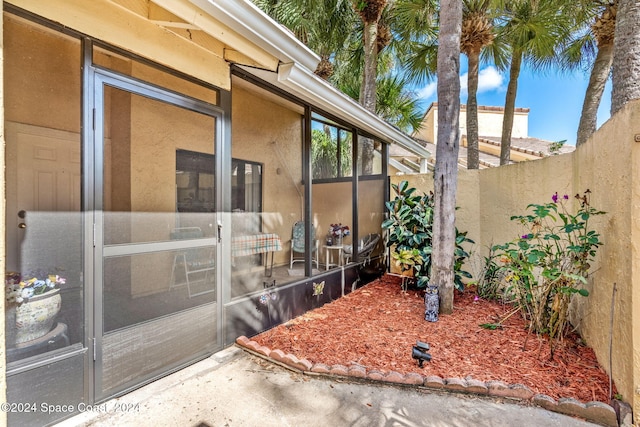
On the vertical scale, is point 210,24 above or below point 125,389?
above

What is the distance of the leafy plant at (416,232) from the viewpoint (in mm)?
4891

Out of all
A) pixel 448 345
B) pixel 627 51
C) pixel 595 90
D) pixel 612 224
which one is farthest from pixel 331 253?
pixel 595 90

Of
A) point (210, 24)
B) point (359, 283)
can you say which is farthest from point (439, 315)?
point (210, 24)

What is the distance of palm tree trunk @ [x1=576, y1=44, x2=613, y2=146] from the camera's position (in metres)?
6.73

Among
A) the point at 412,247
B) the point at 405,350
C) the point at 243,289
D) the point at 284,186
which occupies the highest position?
the point at 284,186

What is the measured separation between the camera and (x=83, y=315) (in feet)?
7.13

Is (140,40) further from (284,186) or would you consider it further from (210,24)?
(284,186)

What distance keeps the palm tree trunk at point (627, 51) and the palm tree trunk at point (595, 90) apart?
11.0 feet

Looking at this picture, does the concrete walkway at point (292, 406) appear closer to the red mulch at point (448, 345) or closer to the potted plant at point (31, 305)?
the red mulch at point (448, 345)

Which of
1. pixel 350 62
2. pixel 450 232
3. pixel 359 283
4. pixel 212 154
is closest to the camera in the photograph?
pixel 212 154

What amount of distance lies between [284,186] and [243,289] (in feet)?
8.32

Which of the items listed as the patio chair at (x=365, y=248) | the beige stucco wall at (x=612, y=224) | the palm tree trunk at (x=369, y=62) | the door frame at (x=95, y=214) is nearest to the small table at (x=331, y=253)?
the patio chair at (x=365, y=248)

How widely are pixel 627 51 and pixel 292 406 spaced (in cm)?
553

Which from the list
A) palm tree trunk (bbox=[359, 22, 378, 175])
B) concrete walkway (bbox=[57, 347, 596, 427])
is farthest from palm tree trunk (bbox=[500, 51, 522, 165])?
concrete walkway (bbox=[57, 347, 596, 427])
